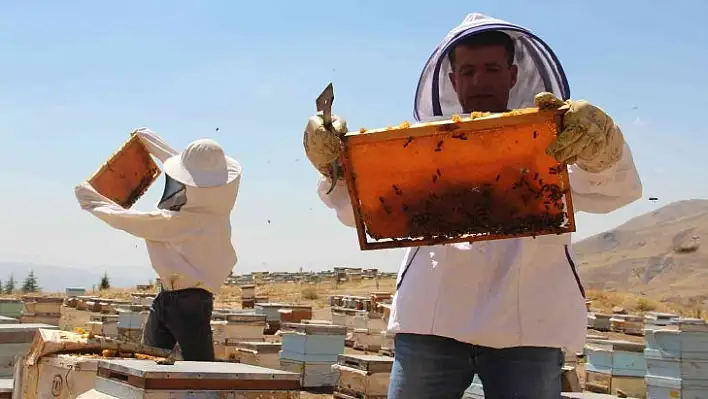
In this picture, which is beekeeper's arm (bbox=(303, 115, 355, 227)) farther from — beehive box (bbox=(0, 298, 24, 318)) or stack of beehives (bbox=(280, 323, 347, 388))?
beehive box (bbox=(0, 298, 24, 318))

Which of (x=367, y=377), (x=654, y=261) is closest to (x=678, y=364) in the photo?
(x=367, y=377)

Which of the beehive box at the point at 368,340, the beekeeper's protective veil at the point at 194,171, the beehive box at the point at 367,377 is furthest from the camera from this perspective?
the beehive box at the point at 368,340

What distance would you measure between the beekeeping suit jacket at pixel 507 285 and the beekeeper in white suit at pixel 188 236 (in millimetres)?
2812

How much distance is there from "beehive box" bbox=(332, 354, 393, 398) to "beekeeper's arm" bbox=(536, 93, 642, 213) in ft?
14.7

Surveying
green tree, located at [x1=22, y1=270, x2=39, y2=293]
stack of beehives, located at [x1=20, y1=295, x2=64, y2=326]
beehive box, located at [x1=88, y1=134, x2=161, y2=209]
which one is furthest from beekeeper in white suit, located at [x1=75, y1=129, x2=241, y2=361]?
green tree, located at [x1=22, y1=270, x2=39, y2=293]

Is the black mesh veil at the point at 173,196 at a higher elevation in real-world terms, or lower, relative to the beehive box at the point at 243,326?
higher

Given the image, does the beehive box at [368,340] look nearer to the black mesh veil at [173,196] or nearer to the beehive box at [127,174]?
the beehive box at [127,174]

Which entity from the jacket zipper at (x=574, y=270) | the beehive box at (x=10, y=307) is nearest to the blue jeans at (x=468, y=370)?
the jacket zipper at (x=574, y=270)

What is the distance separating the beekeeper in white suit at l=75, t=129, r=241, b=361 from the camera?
501 cm

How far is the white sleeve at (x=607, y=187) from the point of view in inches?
89.1

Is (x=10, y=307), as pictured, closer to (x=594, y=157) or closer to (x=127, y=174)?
(x=127, y=174)

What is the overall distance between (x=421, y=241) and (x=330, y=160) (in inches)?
14.6

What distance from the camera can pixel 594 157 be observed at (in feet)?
6.76

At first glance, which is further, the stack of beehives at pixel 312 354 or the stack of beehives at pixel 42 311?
the stack of beehives at pixel 42 311
